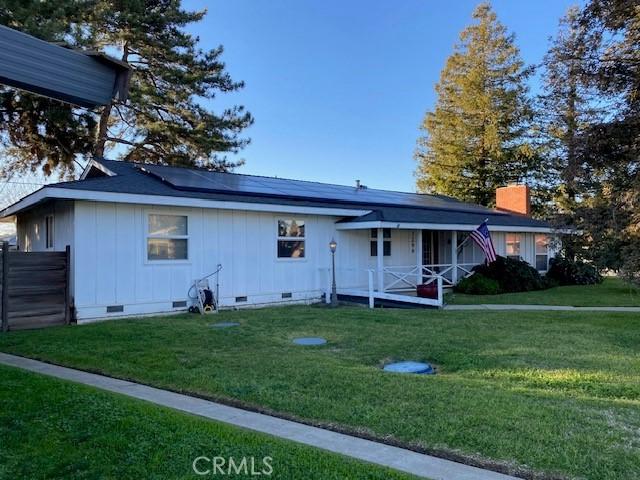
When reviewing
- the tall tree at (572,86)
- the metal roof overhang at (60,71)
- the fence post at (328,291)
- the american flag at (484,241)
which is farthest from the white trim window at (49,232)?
the american flag at (484,241)

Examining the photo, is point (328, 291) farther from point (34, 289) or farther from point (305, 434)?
point (305, 434)

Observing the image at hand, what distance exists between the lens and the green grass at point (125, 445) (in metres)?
3.37

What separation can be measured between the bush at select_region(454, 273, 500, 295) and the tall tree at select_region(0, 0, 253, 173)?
12.7 m

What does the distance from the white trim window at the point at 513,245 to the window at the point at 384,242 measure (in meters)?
6.42

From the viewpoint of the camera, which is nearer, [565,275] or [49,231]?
[49,231]

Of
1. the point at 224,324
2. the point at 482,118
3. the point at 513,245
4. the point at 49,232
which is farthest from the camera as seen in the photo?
the point at 482,118

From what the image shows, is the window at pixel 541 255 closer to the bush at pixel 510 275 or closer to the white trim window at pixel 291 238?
the bush at pixel 510 275

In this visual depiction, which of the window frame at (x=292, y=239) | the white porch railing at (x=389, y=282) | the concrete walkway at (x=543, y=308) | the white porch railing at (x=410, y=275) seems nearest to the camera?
the concrete walkway at (x=543, y=308)

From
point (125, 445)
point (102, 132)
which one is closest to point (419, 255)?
point (125, 445)

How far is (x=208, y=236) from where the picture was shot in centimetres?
1212

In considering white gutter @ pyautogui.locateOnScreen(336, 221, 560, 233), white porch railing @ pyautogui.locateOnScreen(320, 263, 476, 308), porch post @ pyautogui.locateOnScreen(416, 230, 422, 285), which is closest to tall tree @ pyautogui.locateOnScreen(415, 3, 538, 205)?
white gutter @ pyautogui.locateOnScreen(336, 221, 560, 233)

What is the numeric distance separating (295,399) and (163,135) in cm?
2070

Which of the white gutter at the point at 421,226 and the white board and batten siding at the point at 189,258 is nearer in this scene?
the white board and batten siding at the point at 189,258

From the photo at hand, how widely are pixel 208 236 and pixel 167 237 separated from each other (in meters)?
1.02
